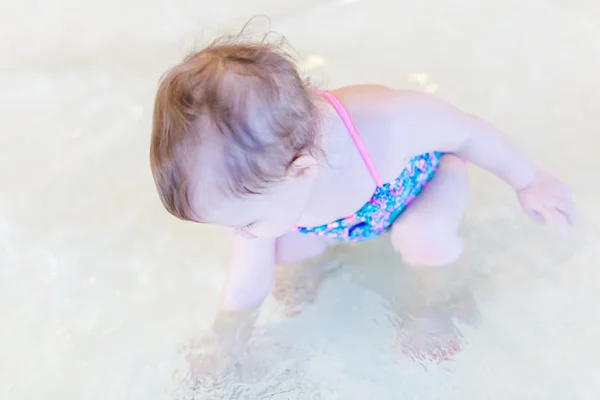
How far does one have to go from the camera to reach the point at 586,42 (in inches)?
49.2

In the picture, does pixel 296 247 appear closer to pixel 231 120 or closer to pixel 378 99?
pixel 378 99

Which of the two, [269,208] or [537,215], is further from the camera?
[537,215]

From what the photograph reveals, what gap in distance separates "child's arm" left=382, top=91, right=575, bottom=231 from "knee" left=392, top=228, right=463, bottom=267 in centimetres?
10

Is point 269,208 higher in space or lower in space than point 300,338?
higher

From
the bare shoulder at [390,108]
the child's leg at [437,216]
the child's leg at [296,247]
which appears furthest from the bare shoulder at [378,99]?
the child's leg at [296,247]

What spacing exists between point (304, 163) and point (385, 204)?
0.27m

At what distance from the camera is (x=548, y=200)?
94 centimetres

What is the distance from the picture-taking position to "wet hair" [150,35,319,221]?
0.62 m

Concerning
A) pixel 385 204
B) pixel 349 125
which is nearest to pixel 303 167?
pixel 349 125

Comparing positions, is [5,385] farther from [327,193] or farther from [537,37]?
[537,37]

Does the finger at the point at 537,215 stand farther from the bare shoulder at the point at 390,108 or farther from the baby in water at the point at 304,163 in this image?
the bare shoulder at the point at 390,108

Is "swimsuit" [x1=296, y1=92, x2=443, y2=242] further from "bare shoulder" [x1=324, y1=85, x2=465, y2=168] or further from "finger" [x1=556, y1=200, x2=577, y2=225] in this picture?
"finger" [x1=556, y1=200, x2=577, y2=225]

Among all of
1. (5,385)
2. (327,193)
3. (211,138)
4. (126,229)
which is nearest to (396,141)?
(327,193)

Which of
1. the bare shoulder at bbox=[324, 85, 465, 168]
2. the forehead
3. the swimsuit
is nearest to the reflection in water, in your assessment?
the swimsuit
